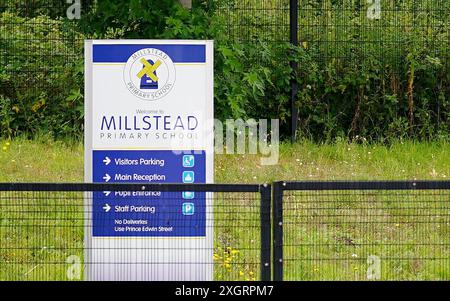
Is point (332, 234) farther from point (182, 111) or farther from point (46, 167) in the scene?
point (46, 167)

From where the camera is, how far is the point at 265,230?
6.84m

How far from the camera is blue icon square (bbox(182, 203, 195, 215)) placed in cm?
711

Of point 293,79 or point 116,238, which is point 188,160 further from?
point 293,79

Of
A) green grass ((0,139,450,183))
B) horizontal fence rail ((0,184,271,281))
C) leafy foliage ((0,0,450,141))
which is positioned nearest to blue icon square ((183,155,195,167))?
horizontal fence rail ((0,184,271,281))

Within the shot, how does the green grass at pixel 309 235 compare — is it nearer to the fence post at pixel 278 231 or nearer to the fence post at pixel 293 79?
the fence post at pixel 278 231

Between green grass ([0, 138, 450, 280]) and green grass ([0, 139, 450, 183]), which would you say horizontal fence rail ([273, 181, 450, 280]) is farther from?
green grass ([0, 139, 450, 183])

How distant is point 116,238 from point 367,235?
6.89ft

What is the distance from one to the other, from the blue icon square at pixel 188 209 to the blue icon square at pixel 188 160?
0.41m

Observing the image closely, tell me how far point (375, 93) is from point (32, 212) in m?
6.69

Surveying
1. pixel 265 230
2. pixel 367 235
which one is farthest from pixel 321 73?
pixel 265 230

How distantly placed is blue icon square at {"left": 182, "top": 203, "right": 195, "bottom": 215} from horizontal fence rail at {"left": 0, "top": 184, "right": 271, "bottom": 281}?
0.09ft

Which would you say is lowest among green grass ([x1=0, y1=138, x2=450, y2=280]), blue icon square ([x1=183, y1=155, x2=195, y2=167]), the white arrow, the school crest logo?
green grass ([x1=0, y1=138, x2=450, y2=280])

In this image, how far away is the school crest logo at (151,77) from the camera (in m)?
7.43

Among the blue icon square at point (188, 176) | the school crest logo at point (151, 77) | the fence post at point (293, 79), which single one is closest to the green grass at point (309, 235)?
the blue icon square at point (188, 176)
